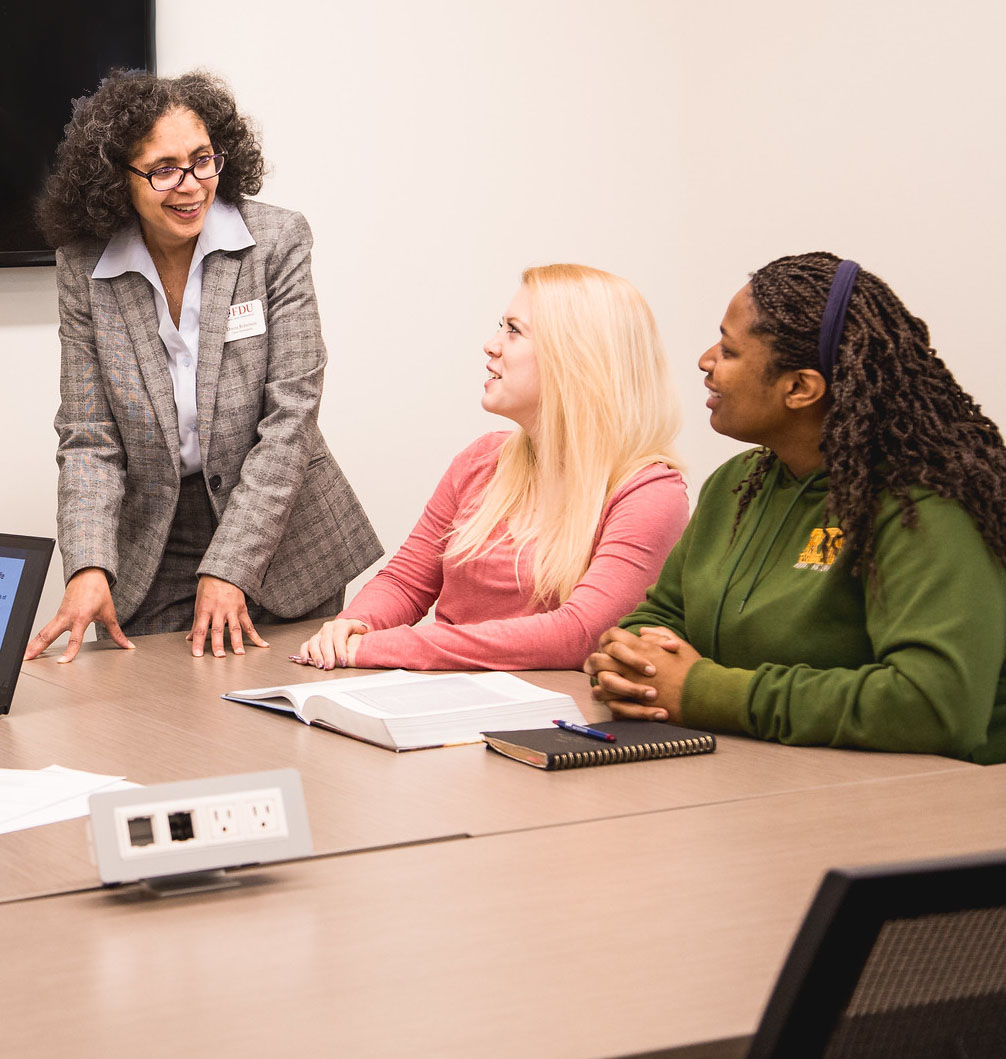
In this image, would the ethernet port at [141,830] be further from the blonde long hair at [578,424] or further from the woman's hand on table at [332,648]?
the blonde long hair at [578,424]

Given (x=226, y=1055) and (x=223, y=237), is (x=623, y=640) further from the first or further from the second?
(x=223, y=237)

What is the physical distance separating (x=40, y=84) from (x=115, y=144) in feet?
3.43

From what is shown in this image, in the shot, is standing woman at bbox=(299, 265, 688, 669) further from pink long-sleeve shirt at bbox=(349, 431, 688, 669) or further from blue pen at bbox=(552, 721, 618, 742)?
blue pen at bbox=(552, 721, 618, 742)

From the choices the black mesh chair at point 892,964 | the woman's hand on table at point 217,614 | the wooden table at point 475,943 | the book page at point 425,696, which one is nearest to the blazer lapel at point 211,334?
the woman's hand on table at point 217,614

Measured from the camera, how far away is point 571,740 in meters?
1.51

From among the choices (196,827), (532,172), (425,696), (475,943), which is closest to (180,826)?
(196,827)

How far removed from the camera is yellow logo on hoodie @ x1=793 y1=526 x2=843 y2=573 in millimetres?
1590

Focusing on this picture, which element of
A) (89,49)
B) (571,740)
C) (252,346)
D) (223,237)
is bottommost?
(571,740)

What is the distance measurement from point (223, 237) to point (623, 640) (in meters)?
1.26

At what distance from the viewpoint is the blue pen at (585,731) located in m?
1.50

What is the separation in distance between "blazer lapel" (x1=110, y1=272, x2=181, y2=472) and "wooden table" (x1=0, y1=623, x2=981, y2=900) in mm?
612

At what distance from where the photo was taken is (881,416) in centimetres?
157

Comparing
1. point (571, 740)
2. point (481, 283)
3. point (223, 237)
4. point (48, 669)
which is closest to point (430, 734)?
point (571, 740)

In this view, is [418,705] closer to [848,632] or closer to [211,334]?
[848,632]
